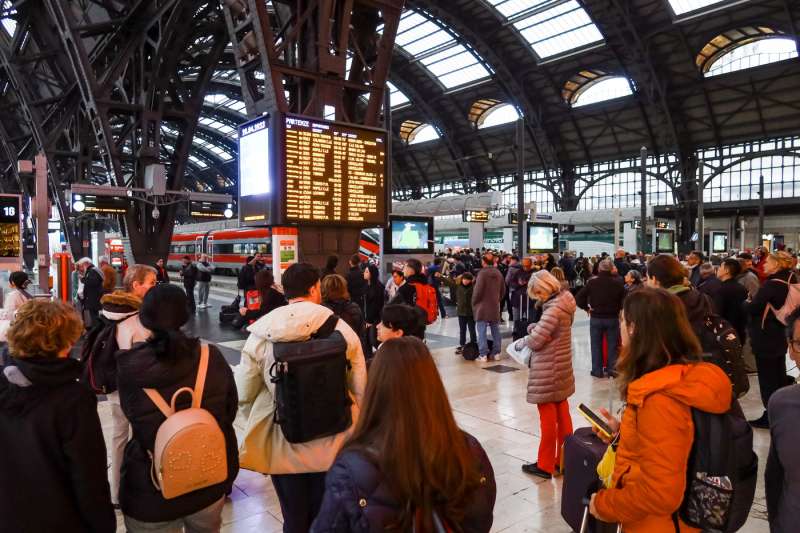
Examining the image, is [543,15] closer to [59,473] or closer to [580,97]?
[580,97]

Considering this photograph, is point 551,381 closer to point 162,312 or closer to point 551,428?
point 551,428

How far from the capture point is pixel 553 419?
4301mm

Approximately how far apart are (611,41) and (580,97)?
26.3 ft

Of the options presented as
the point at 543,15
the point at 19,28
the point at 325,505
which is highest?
the point at 543,15

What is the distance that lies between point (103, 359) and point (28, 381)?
48.5 inches

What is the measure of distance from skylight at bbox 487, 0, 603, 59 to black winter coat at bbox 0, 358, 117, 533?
33019 mm

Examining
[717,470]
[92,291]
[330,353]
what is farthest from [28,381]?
[92,291]

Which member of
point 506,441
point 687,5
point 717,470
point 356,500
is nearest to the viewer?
point 356,500

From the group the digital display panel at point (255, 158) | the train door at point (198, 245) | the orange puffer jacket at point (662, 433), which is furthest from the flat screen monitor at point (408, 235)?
the train door at point (198, 245)

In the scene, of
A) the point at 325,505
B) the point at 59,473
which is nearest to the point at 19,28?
the point at 59,473

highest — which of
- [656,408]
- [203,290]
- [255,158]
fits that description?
[255,158]

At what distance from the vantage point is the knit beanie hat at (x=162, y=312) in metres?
2.29

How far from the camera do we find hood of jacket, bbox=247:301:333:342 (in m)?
2.61

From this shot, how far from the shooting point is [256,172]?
256 inches
